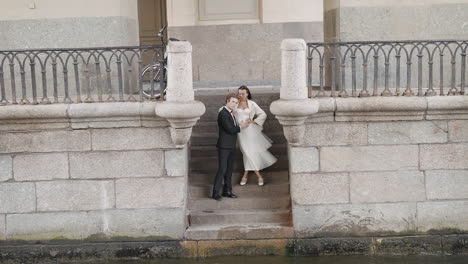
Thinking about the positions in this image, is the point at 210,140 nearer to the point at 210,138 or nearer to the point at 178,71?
the point at 210,138

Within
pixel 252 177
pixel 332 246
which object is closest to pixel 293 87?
pixel 252 177

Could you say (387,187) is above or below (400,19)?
below

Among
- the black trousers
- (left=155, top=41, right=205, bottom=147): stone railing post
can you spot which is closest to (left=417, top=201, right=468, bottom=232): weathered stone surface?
the black trousers

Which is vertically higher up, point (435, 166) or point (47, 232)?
point (435, 166)

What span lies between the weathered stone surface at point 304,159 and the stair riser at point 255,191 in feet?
2.09

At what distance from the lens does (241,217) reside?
9.37 meters

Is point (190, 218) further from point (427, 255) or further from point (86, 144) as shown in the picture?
point (427, 255)

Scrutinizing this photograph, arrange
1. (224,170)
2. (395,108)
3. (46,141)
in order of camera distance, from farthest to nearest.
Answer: (224,170)
(46,141)
(395,108)

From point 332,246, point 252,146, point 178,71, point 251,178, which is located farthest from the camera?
point 251,178

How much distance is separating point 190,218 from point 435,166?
10.3 ft

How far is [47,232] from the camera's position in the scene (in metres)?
9.18

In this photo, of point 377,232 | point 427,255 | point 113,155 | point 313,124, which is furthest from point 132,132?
point 427,255

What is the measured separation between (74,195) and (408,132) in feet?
13.8

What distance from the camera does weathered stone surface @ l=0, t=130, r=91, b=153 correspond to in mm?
9039
